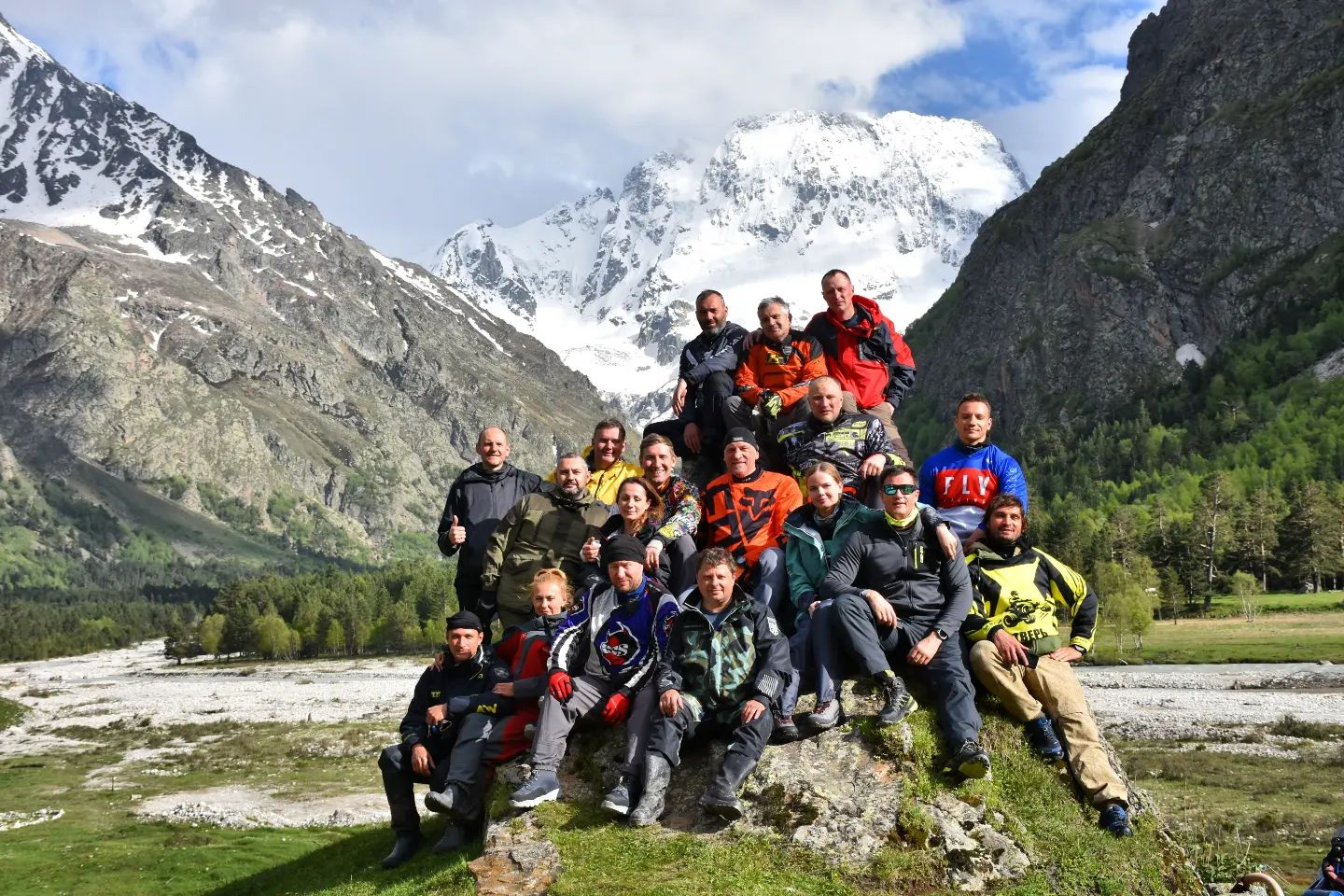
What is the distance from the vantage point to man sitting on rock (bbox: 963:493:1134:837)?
12.9 meters

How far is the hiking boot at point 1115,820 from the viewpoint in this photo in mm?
12641

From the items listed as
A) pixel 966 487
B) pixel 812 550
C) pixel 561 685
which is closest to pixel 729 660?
pixel 812 550

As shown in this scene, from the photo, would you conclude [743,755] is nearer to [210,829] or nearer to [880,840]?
[880,840]

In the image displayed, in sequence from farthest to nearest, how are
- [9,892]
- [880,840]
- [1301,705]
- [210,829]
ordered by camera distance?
[1301,705] < [210,829] < [9,892] < [880,840]

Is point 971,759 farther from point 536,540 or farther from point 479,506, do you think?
point 479,506

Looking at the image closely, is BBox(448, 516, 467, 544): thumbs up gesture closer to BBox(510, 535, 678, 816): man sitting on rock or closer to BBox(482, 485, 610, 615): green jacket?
BBox(482, 485, 610, 615): green jacket

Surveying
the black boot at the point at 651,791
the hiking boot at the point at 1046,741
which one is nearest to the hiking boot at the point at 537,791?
the black boot at the point at 651,791

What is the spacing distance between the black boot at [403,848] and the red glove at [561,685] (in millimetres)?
4133

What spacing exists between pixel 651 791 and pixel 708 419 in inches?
305

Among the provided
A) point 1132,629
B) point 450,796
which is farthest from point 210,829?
point 1132,629

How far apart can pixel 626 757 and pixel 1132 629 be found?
3380 inches

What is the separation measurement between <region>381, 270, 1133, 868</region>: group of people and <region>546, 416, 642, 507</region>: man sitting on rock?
35 cm

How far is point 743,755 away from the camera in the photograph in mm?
11953

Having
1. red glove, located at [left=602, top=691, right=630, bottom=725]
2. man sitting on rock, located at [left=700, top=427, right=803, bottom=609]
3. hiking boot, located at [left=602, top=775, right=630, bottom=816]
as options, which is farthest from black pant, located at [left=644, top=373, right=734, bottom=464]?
hiking boot, located at [left=602, top=775, right=630, bottom=816]
